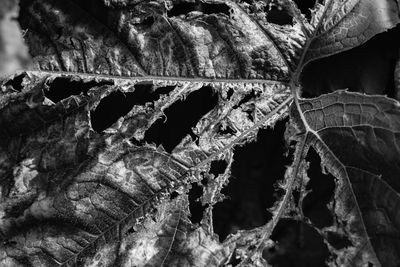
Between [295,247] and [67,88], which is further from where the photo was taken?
[295,247]

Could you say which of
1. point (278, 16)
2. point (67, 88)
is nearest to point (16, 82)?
point (67, 88)

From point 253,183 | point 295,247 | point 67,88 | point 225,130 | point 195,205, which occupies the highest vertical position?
point 67,88

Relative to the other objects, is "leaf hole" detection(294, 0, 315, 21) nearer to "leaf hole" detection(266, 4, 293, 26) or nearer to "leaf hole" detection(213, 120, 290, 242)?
"leaf hole" detection(266, 4, 293, 26)

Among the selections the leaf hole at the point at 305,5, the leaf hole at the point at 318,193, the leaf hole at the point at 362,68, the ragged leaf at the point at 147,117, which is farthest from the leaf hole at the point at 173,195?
the leaf hole at the point at 305,5

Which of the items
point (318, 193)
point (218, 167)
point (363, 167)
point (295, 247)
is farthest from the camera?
point (295, 247)

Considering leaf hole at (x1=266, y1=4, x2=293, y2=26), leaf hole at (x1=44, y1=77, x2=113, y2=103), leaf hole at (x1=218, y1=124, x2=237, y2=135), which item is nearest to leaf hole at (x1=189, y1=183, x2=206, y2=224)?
leaf hole at (x1=218, y1=124, x2=237, y2=135)

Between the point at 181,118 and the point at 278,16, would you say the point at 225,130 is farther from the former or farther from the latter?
the point at 278,16

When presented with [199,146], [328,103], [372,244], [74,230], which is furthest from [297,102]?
[74,230]
